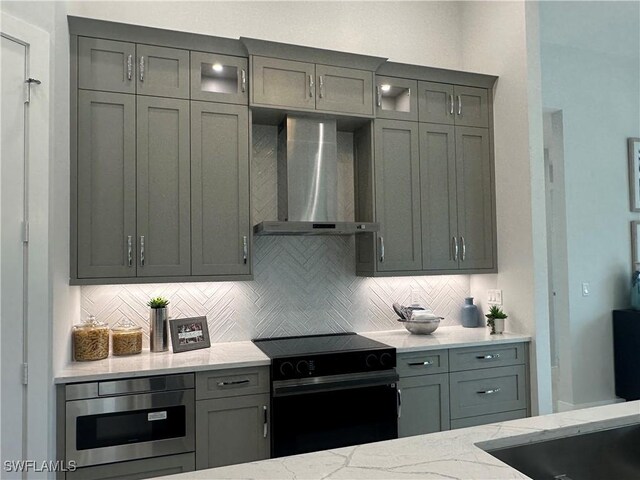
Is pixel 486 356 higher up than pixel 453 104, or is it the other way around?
pixel 453 104

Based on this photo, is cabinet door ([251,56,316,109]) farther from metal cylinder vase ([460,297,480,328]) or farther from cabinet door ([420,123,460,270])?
metal cylinder vase ([460,297,480,328])

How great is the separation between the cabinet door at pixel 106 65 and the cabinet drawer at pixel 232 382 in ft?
5.48

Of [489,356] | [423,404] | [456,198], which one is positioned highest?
[456,198]

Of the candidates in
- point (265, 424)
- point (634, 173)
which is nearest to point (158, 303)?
point (265, 424)

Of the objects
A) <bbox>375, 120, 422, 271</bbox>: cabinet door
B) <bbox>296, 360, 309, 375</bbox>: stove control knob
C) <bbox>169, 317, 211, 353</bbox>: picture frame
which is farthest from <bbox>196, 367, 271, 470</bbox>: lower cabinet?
<bbox>375, 120, 422, 271</bbox>: cabinet door

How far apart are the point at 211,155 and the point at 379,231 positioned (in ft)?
3.97

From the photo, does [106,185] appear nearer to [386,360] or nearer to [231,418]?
[231,418]

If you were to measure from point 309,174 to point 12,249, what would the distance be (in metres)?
1.70

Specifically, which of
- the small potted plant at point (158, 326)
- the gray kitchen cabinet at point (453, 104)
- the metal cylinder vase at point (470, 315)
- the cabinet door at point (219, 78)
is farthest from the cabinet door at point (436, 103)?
the small potted plant at point (158, 326)

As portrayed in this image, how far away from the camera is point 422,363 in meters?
2.76

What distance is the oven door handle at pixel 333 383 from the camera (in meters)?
2.42

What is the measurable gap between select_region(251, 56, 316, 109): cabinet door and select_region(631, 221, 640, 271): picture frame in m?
3.53

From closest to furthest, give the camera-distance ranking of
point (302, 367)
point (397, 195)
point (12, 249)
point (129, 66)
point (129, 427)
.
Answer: point (12, 249)
point (129, 427)
point (302, 367)
point (129, 66)
point (397, 195)

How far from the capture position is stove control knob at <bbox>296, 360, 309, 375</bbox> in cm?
247
